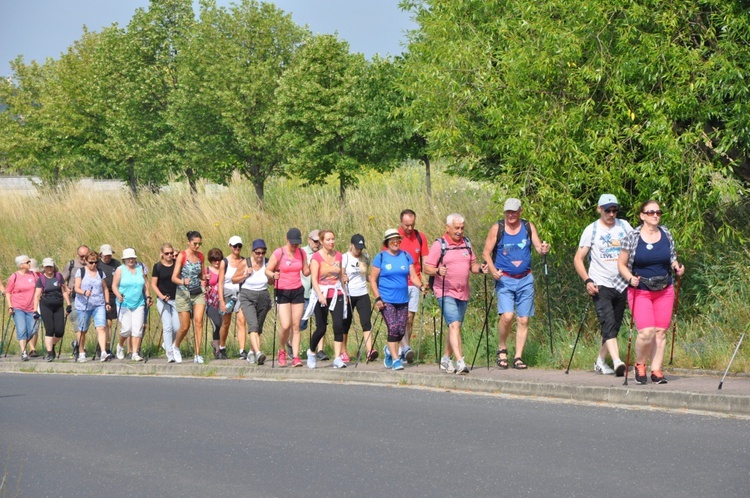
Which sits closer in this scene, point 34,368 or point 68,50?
point 34,368

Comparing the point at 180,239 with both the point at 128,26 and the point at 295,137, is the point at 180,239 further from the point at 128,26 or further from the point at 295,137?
the point at 128,26

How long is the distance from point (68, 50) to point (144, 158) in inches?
514

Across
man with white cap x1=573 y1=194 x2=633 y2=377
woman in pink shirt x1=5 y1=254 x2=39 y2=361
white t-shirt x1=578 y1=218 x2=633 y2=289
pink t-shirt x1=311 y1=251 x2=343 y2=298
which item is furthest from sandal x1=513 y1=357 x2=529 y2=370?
woman in pink shirt x1=5 y1=254 x2=39 y2=361

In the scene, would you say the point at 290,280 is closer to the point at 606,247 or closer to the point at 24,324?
the point at 606,247

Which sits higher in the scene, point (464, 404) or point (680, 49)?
point (680, 49)

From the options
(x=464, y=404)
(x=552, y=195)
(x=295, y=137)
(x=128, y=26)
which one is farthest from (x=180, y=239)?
(x=464, y=404)

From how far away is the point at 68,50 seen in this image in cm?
5256

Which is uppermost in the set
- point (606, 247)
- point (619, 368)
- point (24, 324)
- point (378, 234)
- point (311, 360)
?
point (378, 234)

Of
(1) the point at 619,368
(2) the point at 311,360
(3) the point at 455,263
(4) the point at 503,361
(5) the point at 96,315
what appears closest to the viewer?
(1) the point at 619,368

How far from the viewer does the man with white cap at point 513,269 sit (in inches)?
566

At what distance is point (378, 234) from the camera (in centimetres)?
2581

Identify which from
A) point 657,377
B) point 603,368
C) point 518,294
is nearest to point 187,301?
point 518,294

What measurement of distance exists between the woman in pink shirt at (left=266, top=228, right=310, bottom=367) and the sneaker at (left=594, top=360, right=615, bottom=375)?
4.52 m

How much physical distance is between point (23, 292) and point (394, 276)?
30.8 feet
